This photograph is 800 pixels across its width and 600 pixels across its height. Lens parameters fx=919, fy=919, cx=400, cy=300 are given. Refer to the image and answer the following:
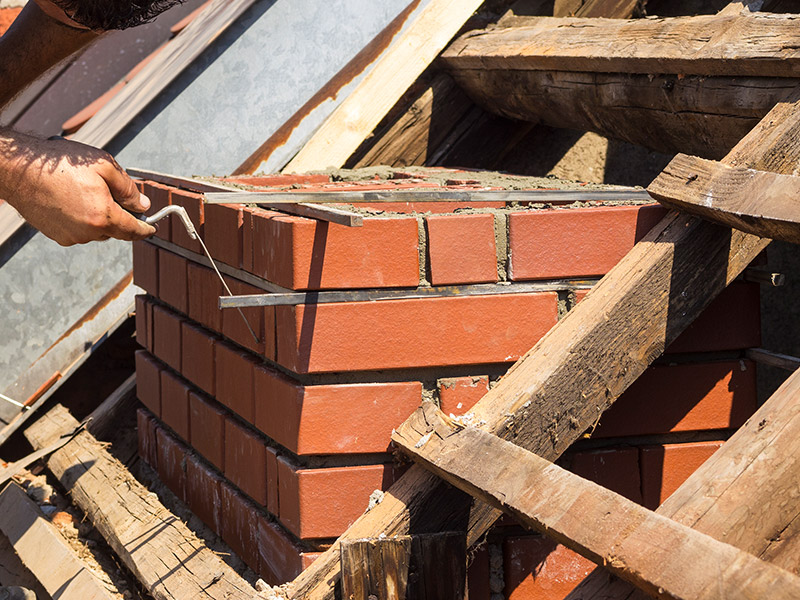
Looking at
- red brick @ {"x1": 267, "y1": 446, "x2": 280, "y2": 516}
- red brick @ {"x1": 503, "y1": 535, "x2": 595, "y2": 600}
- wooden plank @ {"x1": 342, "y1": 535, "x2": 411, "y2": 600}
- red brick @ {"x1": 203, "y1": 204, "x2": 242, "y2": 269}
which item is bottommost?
red brick @ {"x1": 503, "y1": 535, "x2": 595, "y2": 600}

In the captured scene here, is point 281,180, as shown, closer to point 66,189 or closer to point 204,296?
point 204,296

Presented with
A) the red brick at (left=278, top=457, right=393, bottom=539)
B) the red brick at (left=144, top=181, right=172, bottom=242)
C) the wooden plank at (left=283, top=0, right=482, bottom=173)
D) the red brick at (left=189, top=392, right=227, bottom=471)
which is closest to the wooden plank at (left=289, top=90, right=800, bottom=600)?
the red brick at (left=278, top=457, right=393, bottom=539)

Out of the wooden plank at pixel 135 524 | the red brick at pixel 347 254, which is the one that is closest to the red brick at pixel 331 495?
the wooden plank at pixel 135 524

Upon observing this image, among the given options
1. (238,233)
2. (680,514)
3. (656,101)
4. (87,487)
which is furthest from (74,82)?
(680,514)

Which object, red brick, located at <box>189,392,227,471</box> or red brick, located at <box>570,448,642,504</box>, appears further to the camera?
red brick, located at <box>189,392,227,471</box>

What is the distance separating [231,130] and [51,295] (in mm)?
918

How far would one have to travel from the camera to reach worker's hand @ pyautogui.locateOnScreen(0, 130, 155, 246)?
176 cm

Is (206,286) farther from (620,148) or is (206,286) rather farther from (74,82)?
(74,82)

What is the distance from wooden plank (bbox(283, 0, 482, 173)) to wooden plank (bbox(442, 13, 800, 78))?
0.27ft

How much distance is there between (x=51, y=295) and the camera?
3.46 meters

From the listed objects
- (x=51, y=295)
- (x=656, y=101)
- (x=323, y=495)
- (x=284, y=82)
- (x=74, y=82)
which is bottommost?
(x=323, y=495)

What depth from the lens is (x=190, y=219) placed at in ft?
8.73

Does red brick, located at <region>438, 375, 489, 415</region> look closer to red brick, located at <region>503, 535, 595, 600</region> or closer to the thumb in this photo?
red brick, located at <region>503, 535, 595, 600</region>

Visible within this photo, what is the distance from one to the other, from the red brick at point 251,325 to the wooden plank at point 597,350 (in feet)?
1.58
